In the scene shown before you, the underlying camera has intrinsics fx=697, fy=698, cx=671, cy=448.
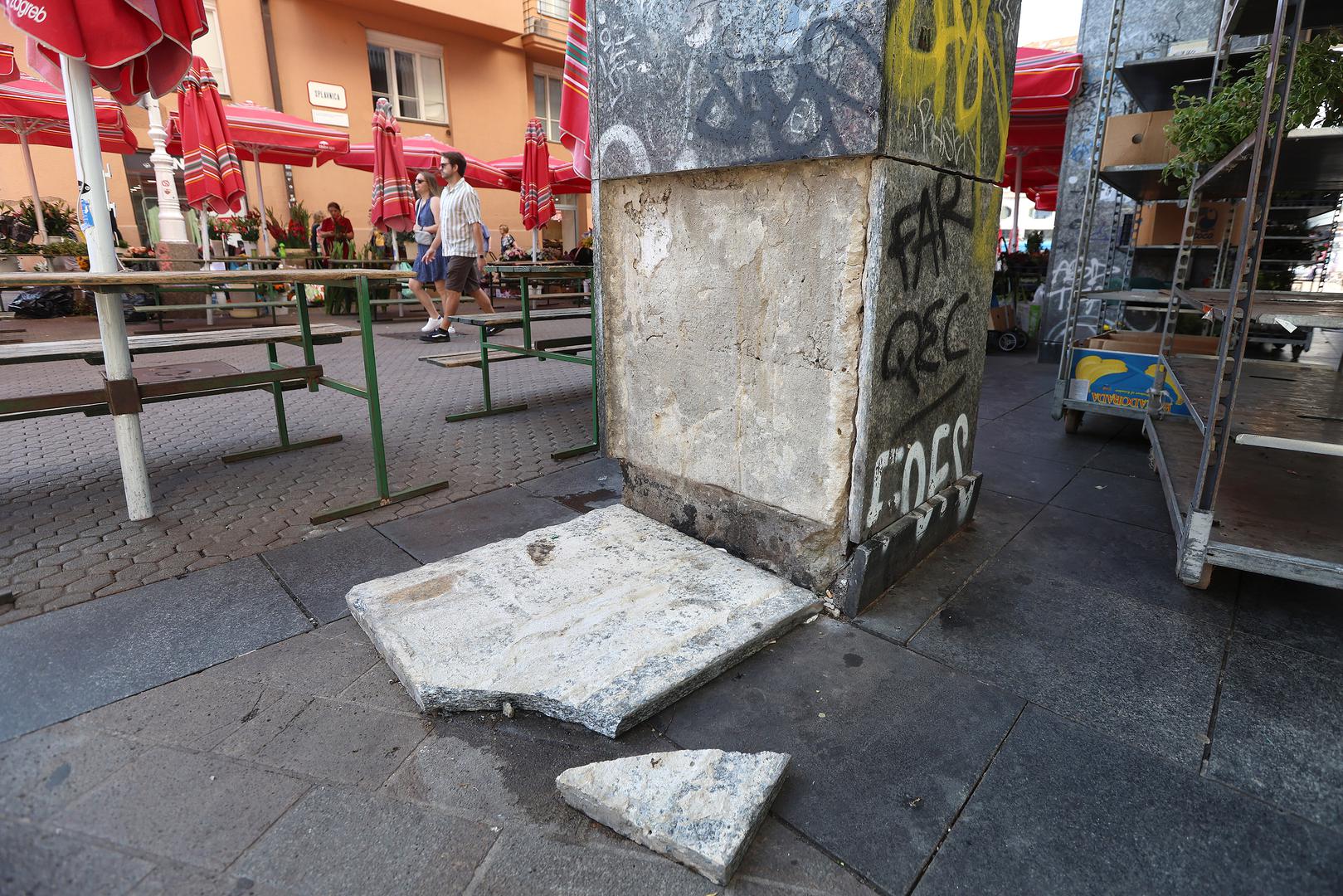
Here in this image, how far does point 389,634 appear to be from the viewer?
2.29 metres

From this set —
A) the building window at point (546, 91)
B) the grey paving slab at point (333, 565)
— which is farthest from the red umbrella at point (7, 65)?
the building window at point (546, 91)

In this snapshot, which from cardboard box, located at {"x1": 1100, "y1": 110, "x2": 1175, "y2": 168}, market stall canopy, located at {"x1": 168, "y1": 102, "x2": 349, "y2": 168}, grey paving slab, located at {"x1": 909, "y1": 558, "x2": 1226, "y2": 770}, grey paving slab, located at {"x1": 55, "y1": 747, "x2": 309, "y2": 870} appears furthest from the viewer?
market stall canopy, located at {"x1": 168, "y1": 102, "x2": 349, "y2": 168}

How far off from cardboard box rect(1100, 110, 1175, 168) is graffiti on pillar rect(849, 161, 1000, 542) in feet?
8.92

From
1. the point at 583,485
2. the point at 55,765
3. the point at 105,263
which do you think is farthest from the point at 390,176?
the point at 55,765

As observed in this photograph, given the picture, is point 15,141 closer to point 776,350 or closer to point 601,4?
point 601,4

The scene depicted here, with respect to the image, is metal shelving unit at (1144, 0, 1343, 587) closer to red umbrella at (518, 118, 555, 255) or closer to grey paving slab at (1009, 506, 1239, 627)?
grey paving slab at (1009, 506, 1239, 627)

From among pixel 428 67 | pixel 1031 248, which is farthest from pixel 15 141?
pixel 1031 248

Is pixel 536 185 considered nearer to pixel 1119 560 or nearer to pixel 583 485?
pixel 583 485

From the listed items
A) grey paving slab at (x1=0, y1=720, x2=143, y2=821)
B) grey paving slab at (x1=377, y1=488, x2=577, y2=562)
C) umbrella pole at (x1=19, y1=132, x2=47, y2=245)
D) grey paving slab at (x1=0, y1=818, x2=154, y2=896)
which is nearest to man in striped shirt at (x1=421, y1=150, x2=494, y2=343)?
grey paving slab at (x1=377, y1=488, x2=577, y2=562)

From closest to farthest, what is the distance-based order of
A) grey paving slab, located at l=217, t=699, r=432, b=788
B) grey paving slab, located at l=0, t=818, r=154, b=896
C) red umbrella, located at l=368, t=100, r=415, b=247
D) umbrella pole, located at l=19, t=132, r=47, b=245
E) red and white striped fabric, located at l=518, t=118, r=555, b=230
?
grey paving slab, located at l=0, t=818, r=154, b=896
grey paving slab, located at l=217, t=699, r=432, b=788
red umbrella, located at l=368, t=100, r=415, b=247
umbrella pole, located at l=19, t=132, r=47, b=245
red and white striped fabric, located at l=518, t=118, r=555, b=230

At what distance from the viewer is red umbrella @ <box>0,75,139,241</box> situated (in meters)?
8.91

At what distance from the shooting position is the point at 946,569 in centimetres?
291

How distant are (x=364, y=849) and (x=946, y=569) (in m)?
2.31

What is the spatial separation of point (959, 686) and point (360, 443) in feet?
13.5
